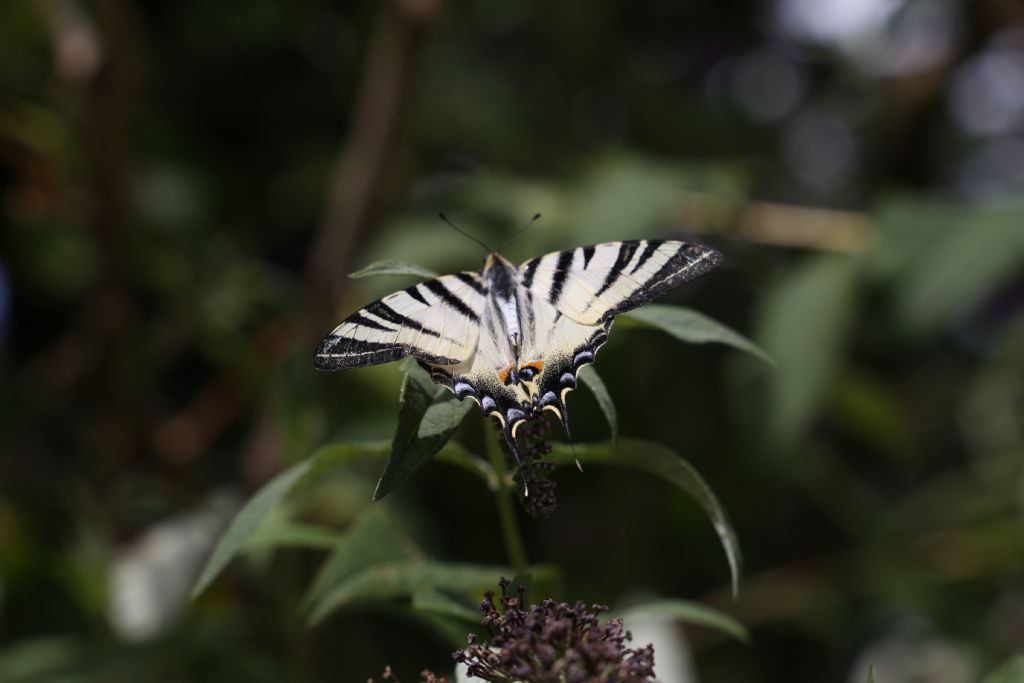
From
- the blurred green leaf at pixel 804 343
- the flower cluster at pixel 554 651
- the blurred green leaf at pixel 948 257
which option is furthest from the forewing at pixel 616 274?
the blurred green leaf at pixel 948 257

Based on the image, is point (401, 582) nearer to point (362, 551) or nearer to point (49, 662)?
point (362, 551)

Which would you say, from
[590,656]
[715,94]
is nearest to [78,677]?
[590,656]

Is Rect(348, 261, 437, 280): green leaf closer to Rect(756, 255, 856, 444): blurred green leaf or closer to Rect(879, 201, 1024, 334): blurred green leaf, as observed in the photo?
Rect(756, 255, 856, 444): blurred green leaf

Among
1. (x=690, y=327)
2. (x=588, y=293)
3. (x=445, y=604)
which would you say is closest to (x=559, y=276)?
(x=588, y=293)

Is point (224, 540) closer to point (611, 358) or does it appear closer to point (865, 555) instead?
point (611, 358)

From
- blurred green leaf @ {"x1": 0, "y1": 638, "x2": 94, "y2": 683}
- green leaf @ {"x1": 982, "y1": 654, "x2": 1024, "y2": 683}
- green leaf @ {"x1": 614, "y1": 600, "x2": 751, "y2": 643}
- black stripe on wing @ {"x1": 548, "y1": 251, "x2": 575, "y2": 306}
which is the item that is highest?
black stripe on wing @ {"x1": 548, "y1": 251, "x2": 575, "y2": 306}

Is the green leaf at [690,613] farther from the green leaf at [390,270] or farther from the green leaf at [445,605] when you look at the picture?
the green leaf at [390,270]

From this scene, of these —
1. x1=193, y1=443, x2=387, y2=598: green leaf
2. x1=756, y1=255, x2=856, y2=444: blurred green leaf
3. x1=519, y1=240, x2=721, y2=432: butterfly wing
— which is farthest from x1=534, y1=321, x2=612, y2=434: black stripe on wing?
x1=756, y1=255, x2=856, y2=444: blurred green leaf
